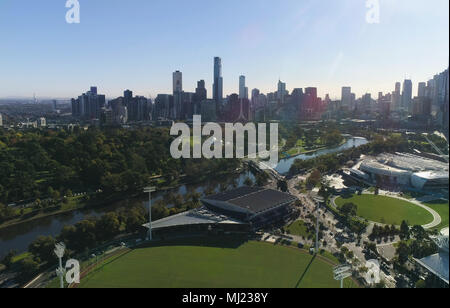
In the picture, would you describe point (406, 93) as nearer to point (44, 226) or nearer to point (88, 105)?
point (88, 105)

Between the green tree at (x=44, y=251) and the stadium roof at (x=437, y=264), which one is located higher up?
the stadium roof at (x=437, y=264)

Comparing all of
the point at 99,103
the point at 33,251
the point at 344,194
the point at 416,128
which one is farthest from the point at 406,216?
the point at 99,103

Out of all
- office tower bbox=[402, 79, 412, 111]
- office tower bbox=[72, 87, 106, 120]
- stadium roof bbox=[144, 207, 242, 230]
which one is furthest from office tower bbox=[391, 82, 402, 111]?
stadium roof bbox=[144, 207, 242, 230]

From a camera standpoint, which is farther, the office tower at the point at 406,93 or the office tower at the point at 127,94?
the office tower at the point at 406,93

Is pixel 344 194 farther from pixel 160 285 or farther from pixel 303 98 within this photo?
pixel 303 98

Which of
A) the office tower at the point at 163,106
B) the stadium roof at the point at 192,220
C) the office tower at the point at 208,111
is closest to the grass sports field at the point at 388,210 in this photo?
the stadium roof at the point at 192,220

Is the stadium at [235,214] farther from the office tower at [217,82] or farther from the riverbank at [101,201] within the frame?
the office tower at [217,82]

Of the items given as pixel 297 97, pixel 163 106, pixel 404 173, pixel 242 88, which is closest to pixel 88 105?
pixel 163 106

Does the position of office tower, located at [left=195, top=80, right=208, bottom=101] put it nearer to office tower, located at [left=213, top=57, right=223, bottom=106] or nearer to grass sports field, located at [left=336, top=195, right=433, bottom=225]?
office tower, located at [left=213, top=57, right=223, bottom=106]
